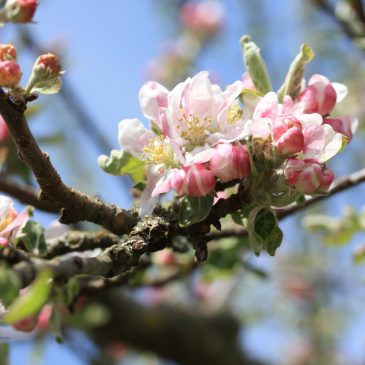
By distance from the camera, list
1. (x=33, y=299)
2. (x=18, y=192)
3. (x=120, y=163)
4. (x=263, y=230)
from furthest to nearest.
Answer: (x=18, y=192), (x=120, y=163), (x=263, y=230), (x=33, y=299)

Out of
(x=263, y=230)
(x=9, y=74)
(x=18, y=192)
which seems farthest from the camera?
(x=18, y=192)

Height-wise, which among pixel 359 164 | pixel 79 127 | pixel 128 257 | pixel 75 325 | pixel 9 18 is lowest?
pixel 359 164

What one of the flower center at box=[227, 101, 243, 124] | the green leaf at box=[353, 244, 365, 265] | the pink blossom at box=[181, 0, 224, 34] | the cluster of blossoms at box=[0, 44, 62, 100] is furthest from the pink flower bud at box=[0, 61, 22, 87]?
the pink blossom at box=[181, 0, 224, 34]

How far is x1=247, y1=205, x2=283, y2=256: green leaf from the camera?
3.80 ft

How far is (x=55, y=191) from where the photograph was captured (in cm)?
106

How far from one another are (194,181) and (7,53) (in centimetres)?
37

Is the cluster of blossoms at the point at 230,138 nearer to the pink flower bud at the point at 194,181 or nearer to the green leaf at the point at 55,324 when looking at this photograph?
the pink flower bud at the point at 194,181

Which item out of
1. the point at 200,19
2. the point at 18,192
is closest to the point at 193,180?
the point at 18,192

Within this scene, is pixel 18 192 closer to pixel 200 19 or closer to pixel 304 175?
pixel 304 175

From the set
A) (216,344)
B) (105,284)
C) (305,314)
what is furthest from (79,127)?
(305,314)

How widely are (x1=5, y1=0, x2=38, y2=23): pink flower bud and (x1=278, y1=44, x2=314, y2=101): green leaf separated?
0.53 meters

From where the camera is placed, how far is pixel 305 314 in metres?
5.13

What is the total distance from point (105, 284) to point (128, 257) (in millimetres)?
515

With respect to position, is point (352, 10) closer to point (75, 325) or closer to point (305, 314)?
point (75, 325)
